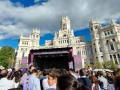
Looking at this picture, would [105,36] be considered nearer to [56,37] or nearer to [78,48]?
[78,48]

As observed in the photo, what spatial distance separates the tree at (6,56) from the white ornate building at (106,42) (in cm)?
3240

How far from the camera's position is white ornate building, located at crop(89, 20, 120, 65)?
194ft

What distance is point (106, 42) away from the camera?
63.3 meters

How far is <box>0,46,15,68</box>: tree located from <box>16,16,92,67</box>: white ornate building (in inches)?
223

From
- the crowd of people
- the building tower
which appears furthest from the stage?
the building tower

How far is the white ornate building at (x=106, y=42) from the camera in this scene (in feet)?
194

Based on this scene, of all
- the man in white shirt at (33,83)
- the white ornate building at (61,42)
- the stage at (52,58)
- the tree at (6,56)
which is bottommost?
the man in white shirt at (33,83)

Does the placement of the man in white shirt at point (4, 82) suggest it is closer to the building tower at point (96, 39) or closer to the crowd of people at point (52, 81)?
the crowd of people at point (52, 81)

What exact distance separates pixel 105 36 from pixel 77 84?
63.9m

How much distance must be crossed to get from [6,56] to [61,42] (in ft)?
77.2

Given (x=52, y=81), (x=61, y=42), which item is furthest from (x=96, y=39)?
(x=52, y=81)

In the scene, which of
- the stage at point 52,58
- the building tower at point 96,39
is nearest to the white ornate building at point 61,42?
the building tower at point 96,39

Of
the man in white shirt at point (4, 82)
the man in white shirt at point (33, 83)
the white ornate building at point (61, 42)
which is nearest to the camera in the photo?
the man in white shirt at point (33, 83)

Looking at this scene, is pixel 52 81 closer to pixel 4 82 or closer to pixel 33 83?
pixel 33 83
